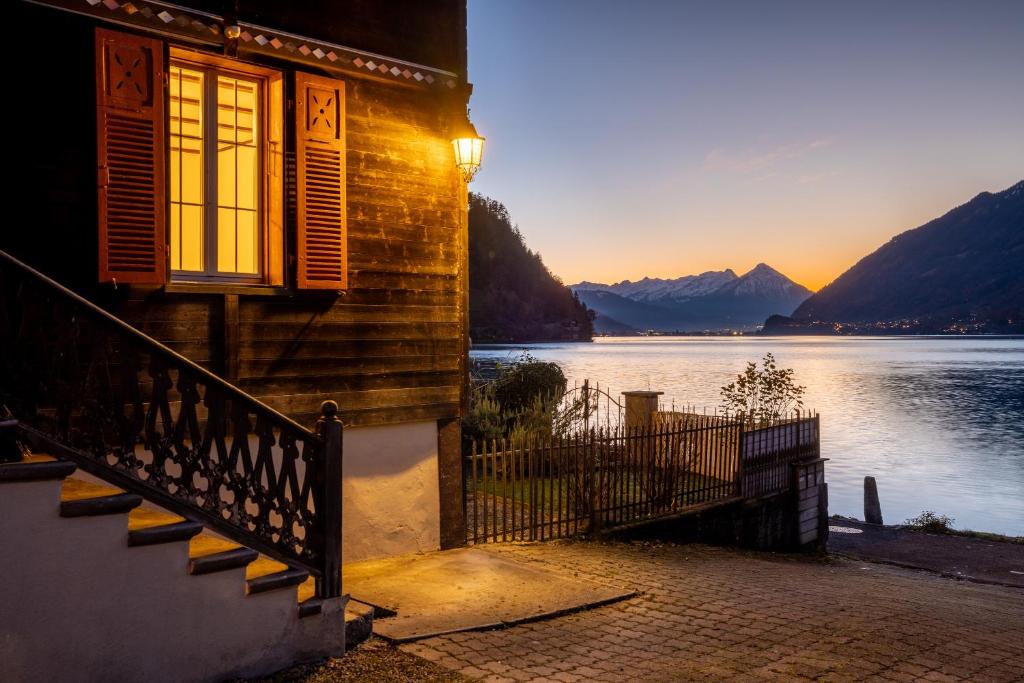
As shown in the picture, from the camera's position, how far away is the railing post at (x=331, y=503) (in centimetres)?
616

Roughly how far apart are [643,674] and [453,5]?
7528 mm

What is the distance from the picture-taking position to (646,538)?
520 inches

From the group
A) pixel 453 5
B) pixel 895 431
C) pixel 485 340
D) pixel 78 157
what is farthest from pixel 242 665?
pixel 485 340

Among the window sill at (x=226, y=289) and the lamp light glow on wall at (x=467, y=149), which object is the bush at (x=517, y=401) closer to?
the lamp light glow on wall at (x=467, y=149)

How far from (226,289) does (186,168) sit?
1193 mm

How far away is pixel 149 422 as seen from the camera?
18.5 ft

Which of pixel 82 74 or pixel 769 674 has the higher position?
pixel 82 74

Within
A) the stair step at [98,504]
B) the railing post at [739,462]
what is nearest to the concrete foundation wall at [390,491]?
the stair step at [98,504]

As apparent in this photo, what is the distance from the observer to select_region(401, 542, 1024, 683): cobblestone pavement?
6.31m

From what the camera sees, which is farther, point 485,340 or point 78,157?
point 485,340

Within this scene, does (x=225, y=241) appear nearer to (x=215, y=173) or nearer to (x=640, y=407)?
(x=215, y=173)

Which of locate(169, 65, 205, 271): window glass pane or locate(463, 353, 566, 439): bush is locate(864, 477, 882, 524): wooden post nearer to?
locate(463, 353, 566, 439): bush

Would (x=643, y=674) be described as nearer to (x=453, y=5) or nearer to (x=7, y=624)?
(x=7, y=624)

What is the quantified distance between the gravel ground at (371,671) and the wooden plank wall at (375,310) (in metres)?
2.88
